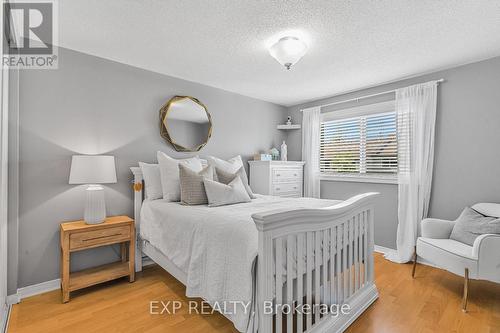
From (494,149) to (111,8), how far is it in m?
3.88

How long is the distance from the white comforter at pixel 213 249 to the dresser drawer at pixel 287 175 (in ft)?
4.99

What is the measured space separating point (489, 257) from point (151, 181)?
3.24 metres

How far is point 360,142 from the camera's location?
146 inches

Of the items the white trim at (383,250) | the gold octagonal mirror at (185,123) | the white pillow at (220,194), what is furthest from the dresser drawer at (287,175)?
the white trim at (383,250)

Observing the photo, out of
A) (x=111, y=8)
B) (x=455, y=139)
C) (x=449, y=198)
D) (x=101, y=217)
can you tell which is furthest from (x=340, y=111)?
(x=101, y=217)

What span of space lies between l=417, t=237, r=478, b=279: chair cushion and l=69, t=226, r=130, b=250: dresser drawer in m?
3.07

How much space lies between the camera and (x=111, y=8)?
1780 millimetres

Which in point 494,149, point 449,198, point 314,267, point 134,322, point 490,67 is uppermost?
point 490,67

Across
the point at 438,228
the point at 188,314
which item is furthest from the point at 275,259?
the point at 438,228

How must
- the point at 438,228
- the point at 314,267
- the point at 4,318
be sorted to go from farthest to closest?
the point at 438,228, the point at 4,318, the point at 314,267

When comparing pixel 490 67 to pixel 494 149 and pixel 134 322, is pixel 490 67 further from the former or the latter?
pixel 134 322

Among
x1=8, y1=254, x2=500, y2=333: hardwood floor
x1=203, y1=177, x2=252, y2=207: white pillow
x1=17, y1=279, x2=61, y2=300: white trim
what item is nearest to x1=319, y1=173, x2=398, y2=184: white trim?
x1=8, y1=254, x2=500, y2=333: hardwood floor

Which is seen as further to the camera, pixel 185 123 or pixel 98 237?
pixel 185 123

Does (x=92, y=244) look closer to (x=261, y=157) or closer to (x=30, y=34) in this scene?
(x=30, y=34)
